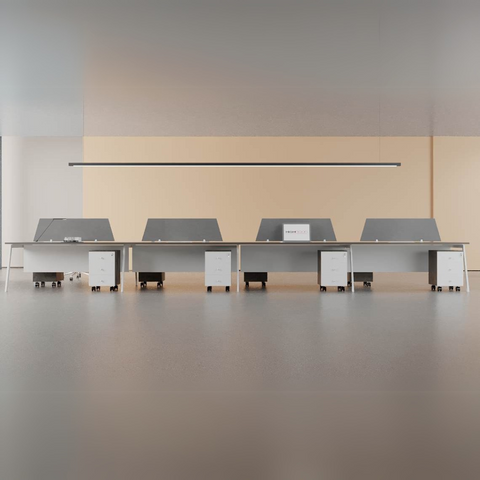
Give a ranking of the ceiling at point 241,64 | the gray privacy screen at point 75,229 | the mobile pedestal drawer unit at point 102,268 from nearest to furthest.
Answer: the ceiling at point 241,64
the mobile pedestal drawer unit at point 102,268
the gray privacy screen at point 75,229

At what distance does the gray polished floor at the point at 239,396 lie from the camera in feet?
6.16

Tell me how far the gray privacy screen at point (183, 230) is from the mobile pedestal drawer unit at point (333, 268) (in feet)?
6.06

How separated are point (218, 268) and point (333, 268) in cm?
172

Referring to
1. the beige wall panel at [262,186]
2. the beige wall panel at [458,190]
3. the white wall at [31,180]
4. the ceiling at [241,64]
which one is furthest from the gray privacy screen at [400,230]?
the white wall at [31,180]

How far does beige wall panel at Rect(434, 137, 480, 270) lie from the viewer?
12.8m

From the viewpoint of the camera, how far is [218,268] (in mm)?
8336

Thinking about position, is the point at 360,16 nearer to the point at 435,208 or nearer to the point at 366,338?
the point at 366,338

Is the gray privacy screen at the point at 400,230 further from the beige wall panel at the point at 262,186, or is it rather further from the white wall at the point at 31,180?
the white wall at the point at 31,180

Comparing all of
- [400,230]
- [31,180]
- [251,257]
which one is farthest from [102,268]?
[31,180]

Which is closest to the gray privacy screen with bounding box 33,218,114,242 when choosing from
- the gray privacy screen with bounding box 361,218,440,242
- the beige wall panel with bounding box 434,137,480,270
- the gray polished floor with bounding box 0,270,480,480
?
the gray polished floor with bounding box 0,270,480,480

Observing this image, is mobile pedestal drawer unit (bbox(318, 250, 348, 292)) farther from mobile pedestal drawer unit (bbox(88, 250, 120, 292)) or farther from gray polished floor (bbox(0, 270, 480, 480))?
mobile pedestal drawer unit (bbox(88, 250, 120, 292))

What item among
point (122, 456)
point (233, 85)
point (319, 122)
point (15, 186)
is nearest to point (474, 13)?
point (233, 85)

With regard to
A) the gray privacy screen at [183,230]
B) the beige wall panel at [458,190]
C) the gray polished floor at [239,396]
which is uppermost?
the beige wall panel at [458,190]

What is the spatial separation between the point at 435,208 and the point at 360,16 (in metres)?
8.80
